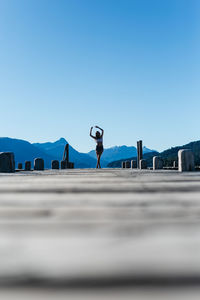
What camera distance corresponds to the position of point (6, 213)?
44.6 inches

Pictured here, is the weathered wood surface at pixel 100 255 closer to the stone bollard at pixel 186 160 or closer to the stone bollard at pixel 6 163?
the stone bollard at pixel 186 160

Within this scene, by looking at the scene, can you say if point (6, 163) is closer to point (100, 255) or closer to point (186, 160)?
point (186, 160)

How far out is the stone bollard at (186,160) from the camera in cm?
571

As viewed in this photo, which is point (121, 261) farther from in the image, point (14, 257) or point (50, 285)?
point (14, 257)

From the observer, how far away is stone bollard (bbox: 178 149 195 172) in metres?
5.71

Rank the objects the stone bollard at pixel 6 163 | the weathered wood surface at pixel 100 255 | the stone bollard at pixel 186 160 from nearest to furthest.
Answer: the weathered wood surface at pixel 100 255, the stone bollard at pixel 186 160, the stone bollard at pixel 6 163

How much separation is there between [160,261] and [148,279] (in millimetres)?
85

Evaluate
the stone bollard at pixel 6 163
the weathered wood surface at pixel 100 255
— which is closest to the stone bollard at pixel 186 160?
the stone bollard at pixel 6 163

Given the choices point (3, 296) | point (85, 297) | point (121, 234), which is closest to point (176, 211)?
point (121, 234)

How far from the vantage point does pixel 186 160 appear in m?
5.86

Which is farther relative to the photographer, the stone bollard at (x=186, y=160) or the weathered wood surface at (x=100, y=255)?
the stone bollard at (x=186, y=160)

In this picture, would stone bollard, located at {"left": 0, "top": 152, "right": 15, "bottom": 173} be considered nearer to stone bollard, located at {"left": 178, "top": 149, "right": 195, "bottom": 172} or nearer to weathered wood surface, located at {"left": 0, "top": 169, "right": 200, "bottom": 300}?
stone bollard, located at {"left": 178, "top": 149, "right": 195, "bottom": 172}

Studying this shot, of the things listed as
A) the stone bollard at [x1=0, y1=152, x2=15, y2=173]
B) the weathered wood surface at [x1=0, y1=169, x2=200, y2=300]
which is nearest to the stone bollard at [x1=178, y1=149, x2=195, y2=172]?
the stone bollard at [x1=0, y1=152, x2=15, y2=173]

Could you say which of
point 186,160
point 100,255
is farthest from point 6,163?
point 100,255
